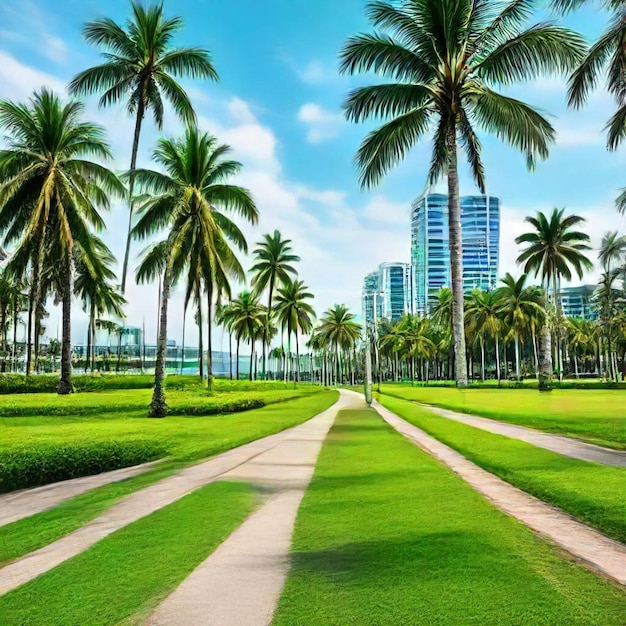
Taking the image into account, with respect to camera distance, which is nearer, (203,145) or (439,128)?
(439,128)

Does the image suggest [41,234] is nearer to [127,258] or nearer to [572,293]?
[127,258]

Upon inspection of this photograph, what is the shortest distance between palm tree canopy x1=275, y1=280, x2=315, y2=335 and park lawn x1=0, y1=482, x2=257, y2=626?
55.1m

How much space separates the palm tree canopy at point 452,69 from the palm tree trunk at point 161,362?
8.94m

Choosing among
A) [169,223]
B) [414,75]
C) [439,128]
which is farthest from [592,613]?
[169,223]

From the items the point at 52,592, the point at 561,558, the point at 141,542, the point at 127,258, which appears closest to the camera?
the point at 52,592

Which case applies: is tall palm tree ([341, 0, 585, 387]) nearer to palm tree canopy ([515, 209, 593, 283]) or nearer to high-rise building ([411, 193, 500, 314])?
palm tree canopy ([515, 209, 593, 283])

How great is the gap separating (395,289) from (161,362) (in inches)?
5850

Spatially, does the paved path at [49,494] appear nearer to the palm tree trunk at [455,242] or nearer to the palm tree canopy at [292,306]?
the palm tree trunk at [455,242]

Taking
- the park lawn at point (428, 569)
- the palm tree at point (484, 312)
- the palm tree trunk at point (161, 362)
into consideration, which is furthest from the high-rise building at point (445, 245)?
the park lawn at point (428, 569)

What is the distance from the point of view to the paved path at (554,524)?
4.73 metres

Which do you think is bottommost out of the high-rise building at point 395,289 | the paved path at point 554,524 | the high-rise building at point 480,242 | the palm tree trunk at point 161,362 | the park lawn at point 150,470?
the park lawn at point 150,470

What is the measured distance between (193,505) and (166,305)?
17.7m

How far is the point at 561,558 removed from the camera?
4719 millimetres

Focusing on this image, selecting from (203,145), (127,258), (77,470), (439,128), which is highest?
(203,145)
